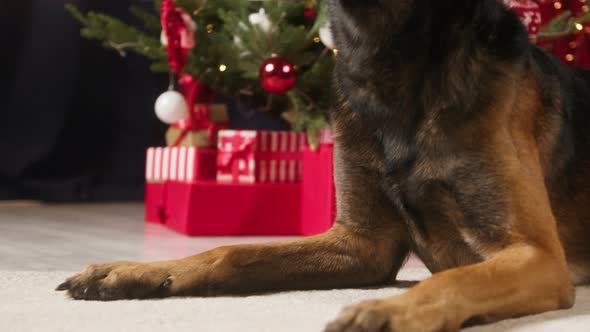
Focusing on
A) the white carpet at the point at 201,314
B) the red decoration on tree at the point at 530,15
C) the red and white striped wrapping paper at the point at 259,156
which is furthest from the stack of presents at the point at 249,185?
the white carpet at the point at 201,314

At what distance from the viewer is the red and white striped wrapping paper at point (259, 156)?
3.48m

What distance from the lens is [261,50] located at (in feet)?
10.5

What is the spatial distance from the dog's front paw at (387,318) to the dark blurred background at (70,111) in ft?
11.4

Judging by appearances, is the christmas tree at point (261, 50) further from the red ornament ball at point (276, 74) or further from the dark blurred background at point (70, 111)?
the dark blurred background at point (70, 111)

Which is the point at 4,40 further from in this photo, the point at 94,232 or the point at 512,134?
the point at 512,134

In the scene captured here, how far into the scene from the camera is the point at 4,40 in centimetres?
489

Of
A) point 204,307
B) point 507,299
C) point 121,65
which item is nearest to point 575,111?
point 507,299

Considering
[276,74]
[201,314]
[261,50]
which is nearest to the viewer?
[201,314]

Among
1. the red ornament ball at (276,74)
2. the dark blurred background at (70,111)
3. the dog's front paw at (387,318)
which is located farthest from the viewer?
the dark blurred background at (70,111)

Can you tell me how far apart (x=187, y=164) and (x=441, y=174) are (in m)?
1.96

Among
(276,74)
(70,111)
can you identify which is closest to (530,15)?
(276,74)

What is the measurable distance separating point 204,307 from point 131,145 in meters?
3.80

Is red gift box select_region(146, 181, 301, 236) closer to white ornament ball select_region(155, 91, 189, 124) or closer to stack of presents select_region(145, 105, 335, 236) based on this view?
stack of presents select_region(145, 105, 335, 236)

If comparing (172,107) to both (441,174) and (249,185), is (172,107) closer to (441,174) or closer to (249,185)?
(249,185)
